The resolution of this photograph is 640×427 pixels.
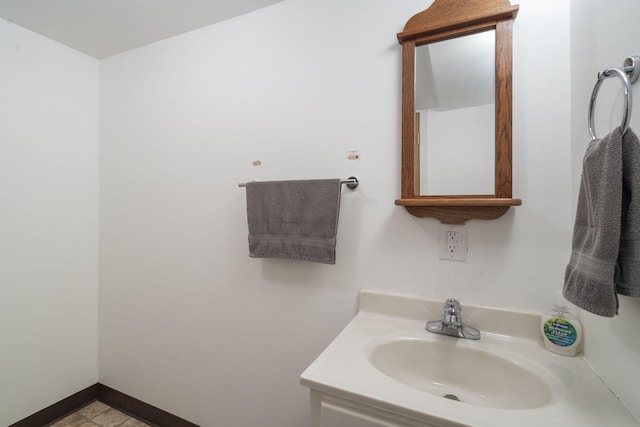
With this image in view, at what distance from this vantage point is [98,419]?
5.47 feet

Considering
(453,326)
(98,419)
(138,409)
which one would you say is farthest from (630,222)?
(98,419)

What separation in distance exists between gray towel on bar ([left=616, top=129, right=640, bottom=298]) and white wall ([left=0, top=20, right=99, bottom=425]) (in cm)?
246

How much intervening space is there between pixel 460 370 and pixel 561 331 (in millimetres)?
317

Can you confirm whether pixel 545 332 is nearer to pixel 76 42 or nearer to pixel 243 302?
pixel 243 302

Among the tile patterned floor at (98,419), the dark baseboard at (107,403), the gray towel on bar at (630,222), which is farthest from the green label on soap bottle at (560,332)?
the tile patterned floor at (98,419)

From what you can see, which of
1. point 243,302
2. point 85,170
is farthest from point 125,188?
point 243,302

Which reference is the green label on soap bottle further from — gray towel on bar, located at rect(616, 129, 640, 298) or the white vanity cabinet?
the white vanity cabinet

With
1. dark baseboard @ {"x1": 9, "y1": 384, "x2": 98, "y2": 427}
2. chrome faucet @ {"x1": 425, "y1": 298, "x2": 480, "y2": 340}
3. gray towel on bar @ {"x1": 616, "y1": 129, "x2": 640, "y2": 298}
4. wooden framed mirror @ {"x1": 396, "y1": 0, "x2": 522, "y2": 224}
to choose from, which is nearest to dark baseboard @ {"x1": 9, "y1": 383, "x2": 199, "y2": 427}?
dark baseboard @ {"x1": 9, "y1": 384, "x2": 98, "y2": 427}

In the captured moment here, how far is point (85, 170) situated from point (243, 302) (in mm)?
1431

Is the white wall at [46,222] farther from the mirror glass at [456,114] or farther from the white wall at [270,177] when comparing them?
the mirror glass at [456,114]

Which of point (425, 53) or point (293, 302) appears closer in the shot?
point (425, 53)

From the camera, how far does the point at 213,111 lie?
4.79ft

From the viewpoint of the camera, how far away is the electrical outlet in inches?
39.1

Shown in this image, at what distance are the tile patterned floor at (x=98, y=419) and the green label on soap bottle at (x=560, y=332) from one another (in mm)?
2096
